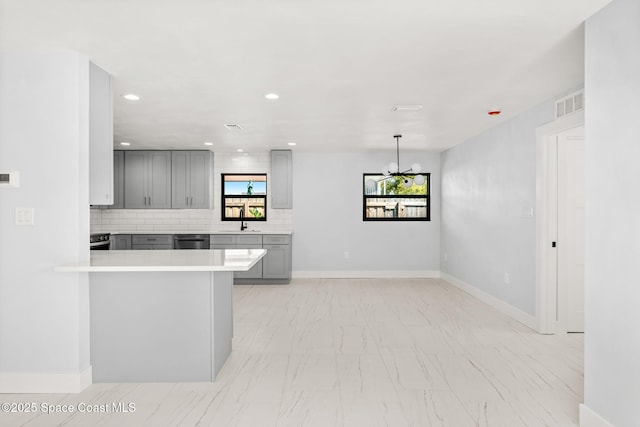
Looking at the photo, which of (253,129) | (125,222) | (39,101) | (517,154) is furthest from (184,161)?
(517,154)

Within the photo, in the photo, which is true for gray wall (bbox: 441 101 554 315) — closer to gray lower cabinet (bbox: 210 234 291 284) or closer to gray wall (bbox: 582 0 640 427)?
gray wall (bbox: 582 0 640 427)

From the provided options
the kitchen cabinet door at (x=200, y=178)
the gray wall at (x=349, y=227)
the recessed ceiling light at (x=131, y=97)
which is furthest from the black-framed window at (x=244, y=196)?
the recessed ceiling light at (x=131, y=97)

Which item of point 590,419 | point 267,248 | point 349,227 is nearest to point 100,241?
point 267,248

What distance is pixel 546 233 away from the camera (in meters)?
4.52

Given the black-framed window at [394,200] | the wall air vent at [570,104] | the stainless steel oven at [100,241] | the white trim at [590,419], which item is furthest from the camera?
the black-framed window at [394,200]

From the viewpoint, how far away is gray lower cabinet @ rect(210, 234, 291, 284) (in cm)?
727

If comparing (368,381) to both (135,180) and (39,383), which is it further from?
(135,180)

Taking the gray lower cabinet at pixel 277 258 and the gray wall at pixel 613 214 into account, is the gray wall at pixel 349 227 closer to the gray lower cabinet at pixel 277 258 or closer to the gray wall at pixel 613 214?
the gray lower cabinet at pixel 277 258

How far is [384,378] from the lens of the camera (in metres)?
3.25

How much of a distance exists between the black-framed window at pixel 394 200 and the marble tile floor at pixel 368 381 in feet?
9.88

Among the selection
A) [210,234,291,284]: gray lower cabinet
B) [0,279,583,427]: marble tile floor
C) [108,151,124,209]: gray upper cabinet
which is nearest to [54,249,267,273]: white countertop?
[0,279,583,427]: marble tile floor

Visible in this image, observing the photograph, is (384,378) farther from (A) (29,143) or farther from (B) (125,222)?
(B) (125,222)

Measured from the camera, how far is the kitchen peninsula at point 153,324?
3133 mm

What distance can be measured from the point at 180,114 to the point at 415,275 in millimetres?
5158
